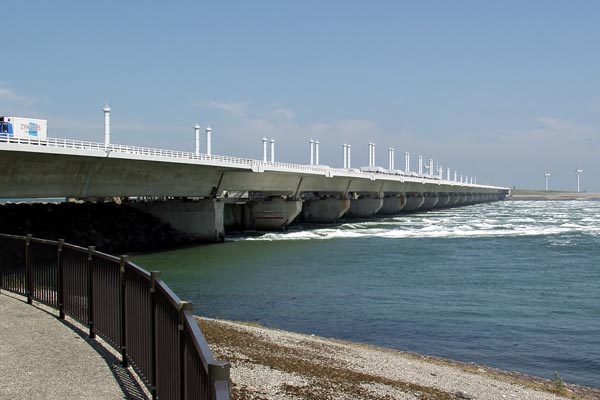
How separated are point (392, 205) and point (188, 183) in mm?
72981

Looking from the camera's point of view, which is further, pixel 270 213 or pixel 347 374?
pixel 270 213

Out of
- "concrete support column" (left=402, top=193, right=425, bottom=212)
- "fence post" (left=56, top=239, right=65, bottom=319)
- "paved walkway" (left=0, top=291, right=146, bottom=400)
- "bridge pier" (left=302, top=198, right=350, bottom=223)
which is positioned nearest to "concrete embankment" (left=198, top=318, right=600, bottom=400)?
"paved walkway" (left=0, top=291, right=146, bottom=400)

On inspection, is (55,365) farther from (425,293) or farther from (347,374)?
(425,293)

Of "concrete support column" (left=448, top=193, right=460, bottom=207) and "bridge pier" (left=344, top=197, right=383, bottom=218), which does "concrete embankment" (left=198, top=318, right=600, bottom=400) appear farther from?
"concrete support column" (left=448, top=193, right=460, bottom=207)

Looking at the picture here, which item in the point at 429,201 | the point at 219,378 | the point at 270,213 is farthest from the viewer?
the point at 429,201

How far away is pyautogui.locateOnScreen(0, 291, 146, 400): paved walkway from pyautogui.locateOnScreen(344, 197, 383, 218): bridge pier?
93.4m

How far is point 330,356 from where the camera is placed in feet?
49.5

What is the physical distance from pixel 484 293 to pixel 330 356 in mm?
15142

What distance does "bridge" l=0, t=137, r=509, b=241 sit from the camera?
115 ft

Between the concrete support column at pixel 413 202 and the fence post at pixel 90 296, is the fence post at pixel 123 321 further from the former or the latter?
the concrete support column at pixel 413 202

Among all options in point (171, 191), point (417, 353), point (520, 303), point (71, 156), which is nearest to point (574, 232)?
point (171, 191)

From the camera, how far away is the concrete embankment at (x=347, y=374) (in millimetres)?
11148

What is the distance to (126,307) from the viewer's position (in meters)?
9.24

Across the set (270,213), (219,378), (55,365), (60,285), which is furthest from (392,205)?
(219,378)
